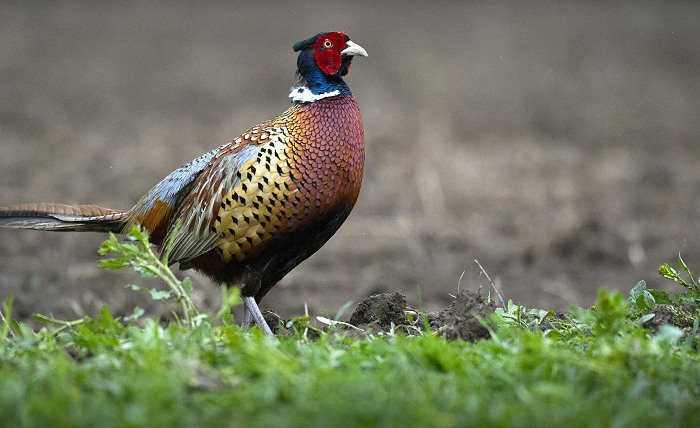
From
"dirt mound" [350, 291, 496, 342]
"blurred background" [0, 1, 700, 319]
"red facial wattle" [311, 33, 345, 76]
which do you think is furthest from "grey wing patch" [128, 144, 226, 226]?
"blurred background" [0, 1, 700, 319]

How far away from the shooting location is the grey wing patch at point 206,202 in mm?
3979

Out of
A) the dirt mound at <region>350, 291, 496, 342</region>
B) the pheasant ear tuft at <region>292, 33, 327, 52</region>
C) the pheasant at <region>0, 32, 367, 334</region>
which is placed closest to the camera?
the dirt mound at <region>350, 291, 496, 342</region>

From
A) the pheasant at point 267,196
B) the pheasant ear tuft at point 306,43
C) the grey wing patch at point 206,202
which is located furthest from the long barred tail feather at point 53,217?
the pheasant ear tuft at point 306,43

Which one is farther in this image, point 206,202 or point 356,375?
point 206,202

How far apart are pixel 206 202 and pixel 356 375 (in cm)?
181

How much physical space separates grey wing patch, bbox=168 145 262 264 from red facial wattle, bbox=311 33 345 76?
23.2 inches

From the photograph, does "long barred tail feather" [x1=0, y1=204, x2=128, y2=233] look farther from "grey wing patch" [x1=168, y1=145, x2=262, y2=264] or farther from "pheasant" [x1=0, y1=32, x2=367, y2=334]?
"grey wing patch" [x1=168, y1=145, x2=262, y2=264]

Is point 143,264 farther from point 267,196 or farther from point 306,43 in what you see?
point 306,43

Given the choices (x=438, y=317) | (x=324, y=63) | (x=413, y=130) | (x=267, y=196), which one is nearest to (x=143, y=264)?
(x=267, y=196)

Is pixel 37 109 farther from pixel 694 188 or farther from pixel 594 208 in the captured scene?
pixel 694 188

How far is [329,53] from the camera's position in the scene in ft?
13.6

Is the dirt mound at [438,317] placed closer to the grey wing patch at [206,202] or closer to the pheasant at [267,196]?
the pheasant at [267,196]

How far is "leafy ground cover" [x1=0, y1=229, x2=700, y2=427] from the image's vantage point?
2236 mm

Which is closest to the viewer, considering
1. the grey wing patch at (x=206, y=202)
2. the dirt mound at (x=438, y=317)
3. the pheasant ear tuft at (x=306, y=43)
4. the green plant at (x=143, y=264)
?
the green plant at (x=143, y=264)
